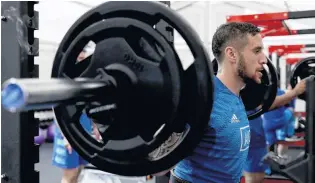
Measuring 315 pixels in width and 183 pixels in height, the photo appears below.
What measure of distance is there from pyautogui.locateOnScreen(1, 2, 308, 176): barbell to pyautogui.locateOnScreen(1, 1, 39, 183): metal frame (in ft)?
0.60

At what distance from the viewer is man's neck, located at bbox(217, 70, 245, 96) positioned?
141 centimetres

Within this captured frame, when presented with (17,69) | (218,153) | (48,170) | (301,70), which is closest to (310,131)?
(218,153)

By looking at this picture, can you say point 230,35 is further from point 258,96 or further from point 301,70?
point 301,70

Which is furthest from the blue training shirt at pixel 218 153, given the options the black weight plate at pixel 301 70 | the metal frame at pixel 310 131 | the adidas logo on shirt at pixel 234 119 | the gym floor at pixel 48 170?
the gym floor at pixel 48 170

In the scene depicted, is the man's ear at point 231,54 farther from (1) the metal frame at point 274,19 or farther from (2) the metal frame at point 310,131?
(1) the metal frame at point 274,19

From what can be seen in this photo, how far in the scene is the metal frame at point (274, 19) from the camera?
2220 mm

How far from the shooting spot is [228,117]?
1239 mm

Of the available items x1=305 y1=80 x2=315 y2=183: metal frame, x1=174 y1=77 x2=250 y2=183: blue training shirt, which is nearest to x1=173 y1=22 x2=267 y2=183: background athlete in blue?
x1=174 y1=77 x2=250 y2=183: blue training shirt

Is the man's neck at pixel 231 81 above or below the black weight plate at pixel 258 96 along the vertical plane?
above

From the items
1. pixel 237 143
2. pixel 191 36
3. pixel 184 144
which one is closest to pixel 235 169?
pixel 237 143

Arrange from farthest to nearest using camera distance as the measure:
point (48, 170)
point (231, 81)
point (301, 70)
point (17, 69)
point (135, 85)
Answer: point (48, 170)
point (301, 70)
point (231, 81)
point (17, 69)
point (135, 85)

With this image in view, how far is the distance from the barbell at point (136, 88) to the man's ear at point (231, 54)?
2.68 feet

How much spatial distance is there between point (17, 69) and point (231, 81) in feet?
2.77

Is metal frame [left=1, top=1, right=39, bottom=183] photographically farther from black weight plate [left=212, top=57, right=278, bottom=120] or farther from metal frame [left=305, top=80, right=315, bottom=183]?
black weight plate [left=212, top=57, right=278, bottom=120]
